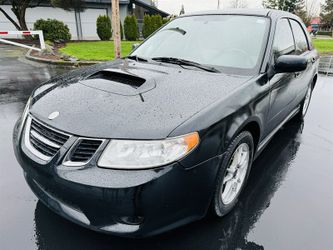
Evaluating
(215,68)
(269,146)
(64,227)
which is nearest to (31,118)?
(64,227)

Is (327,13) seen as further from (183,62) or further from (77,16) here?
(183,62)

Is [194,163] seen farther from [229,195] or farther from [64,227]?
[64,227]

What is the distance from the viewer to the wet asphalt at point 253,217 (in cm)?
210

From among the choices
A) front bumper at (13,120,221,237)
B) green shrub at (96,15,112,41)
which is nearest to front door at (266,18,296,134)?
front bumper at (13,120,221,237)

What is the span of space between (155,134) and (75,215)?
29.9 inches

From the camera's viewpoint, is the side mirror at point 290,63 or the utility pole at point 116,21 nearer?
the side mirror at point 290,63

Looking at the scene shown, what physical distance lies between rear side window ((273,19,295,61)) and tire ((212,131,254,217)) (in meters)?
1.01

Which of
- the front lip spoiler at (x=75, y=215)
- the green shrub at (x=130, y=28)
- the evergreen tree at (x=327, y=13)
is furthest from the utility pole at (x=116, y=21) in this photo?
the evergreen tree at (x=327, y=13)

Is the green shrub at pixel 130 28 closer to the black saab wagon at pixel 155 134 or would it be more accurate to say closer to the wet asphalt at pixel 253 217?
the wet asphalt at pixel 253 217

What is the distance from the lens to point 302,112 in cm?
466

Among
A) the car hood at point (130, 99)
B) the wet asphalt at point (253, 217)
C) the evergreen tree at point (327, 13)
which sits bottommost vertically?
the evergreen tree at point (327, 13)

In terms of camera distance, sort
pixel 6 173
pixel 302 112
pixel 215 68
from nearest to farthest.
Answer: pixel 215 68 < pixel 6 173 < pixel 302 112

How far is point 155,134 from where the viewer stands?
170 cm

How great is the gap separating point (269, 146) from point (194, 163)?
7.34 feet
